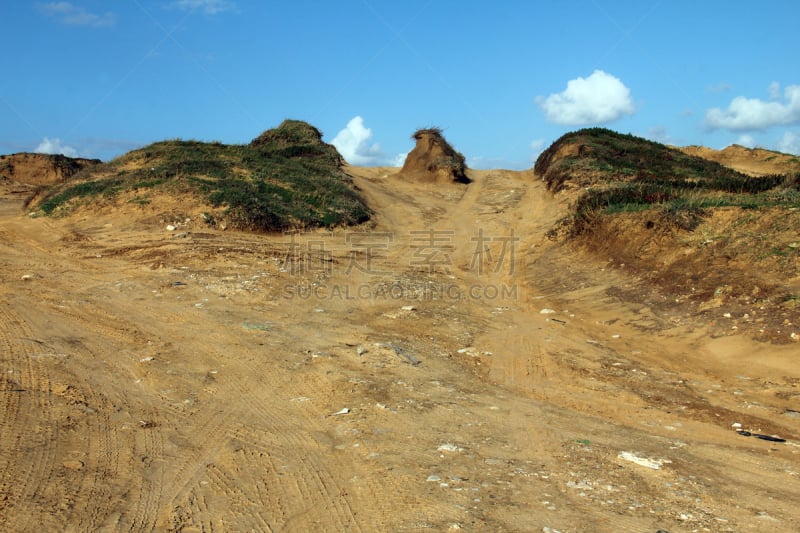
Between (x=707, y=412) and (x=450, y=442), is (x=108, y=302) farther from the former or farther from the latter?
(x=707, y=412)

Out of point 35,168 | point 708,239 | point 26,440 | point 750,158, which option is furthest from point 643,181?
point 35,168

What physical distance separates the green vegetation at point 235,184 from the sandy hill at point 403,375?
1014 millimetres

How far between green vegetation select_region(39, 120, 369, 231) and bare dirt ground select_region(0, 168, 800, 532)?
4.61 meters

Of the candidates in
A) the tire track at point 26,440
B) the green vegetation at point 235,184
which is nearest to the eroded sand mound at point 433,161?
the green vegetation at point 235,184

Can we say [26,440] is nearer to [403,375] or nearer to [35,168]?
[403,375]

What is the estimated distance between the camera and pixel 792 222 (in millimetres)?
10008

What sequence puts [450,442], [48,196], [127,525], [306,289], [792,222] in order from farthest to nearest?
[48,196] → [306,289] → [792,222] → [450,442] → [127,525]

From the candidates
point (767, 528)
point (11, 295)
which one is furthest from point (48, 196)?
point (767, 528)

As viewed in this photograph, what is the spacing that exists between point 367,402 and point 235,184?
1377cm

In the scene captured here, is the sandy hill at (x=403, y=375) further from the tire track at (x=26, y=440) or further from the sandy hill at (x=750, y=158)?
the sandy hill at (x=750, y=158)

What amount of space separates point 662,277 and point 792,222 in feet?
7.70

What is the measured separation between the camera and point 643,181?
66.4 ft

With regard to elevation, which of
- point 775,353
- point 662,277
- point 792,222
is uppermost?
point 792,222

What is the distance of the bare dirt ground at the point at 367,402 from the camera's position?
12.9 feet
